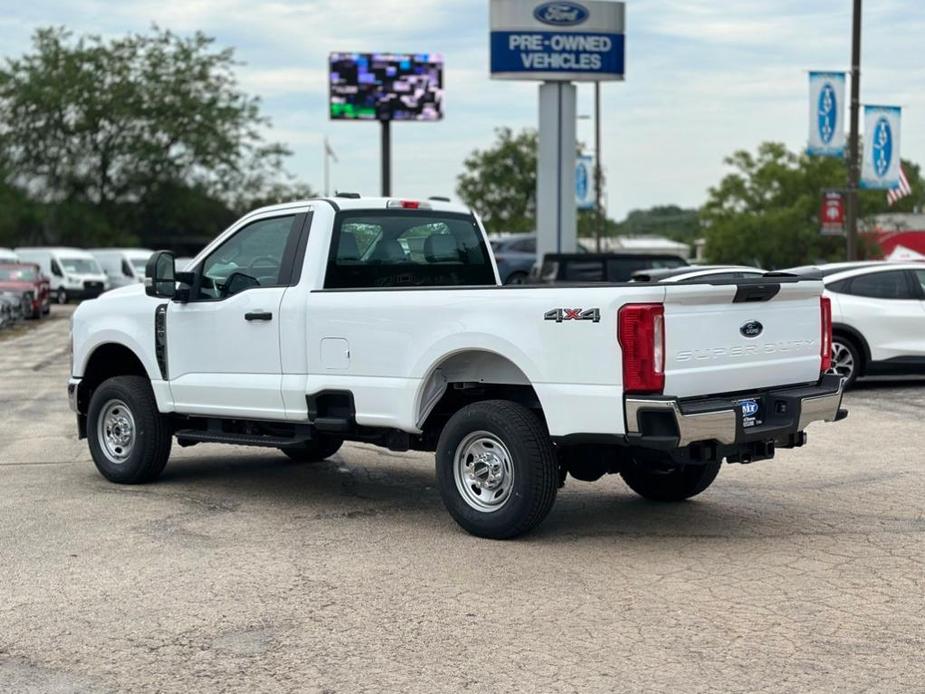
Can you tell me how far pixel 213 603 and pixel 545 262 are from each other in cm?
2138

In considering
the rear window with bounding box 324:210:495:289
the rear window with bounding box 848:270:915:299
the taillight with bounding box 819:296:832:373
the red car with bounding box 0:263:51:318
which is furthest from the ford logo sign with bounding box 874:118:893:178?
the taillight with bounding box 819:296:832:373

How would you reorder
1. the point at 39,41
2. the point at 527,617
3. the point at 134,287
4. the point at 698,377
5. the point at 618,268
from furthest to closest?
the point at 39,41
the point at 618,268
the point at 134,287
the point at 698,377
the point at 527,617

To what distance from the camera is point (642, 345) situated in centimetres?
710

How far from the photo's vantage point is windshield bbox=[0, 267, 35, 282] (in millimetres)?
36594

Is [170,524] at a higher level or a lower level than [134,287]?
lower

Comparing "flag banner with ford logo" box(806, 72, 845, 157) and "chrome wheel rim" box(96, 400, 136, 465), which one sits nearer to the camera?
"chrome wheel rim" box(96, 400, 136, 465)

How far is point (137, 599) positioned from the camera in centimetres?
655

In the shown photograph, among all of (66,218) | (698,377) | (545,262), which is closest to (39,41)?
(66,218)

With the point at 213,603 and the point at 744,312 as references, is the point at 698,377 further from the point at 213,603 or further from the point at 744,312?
the point at 213,603

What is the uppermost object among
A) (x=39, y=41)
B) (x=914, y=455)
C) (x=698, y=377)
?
(x=39, y=41)

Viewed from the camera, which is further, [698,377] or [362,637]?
[698,377]

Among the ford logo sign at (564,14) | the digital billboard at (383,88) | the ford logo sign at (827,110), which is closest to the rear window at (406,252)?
the ford logo sign at (827,110)

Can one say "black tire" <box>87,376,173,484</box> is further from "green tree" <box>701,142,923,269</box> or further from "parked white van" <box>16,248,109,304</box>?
"green tree" <box>701,142,923,269</box>

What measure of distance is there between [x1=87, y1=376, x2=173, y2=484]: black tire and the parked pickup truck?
0.02m
